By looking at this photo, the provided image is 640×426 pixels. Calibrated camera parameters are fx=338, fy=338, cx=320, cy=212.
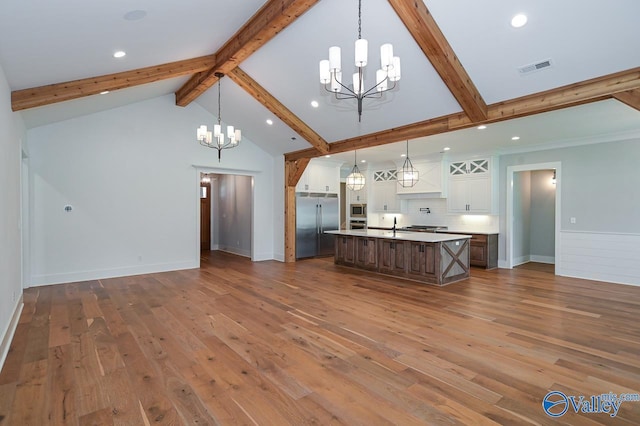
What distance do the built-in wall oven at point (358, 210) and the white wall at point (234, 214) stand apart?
3460 mm

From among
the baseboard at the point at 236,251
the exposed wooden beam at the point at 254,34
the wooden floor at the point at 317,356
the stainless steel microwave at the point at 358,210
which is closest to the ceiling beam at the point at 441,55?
the exposed wooden beam at the point at 254,34

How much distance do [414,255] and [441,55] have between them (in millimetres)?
3647

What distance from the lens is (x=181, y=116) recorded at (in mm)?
7574

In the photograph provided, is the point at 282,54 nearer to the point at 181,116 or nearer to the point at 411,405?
the point at 181,116

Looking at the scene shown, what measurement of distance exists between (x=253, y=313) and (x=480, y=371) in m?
2.72

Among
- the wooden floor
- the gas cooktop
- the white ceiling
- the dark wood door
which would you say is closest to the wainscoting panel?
the wooden floor

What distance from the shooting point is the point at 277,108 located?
666 cm

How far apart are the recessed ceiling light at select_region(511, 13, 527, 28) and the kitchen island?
136 inches

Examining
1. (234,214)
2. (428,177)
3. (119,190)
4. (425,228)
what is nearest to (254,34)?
(119,190)

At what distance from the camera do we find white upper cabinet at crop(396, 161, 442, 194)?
883 cm

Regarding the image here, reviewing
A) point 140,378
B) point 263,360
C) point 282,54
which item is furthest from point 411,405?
point 282,54

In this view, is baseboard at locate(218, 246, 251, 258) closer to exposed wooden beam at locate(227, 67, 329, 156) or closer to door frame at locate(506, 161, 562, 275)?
exposed wooden beam at locate(227, 67, 329, 156)
